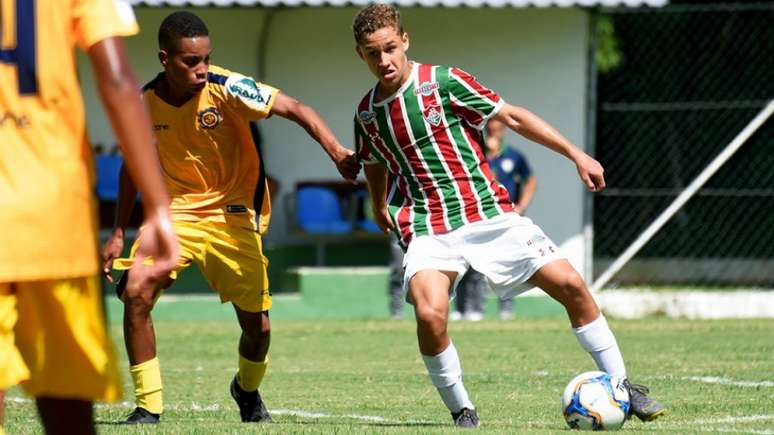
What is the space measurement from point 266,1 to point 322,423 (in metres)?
8.45

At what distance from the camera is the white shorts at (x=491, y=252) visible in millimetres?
6590

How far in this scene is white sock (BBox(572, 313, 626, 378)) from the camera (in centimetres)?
661

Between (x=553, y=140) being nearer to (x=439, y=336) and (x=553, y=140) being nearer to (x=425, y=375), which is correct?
(x=439, y=336)

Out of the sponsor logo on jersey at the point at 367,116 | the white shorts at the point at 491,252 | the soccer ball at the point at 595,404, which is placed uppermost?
the sponsor logo on jersey at the point at 367,116

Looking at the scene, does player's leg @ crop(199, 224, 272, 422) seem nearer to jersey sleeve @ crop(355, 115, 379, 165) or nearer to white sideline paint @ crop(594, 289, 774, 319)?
jersey sleeve @ crop(355, 115, 379, 165)

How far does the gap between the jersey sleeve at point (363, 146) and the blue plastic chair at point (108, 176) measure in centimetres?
843

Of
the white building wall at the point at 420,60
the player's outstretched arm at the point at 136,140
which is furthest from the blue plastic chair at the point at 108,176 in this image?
the player's outstretched arm at the point at 136,140

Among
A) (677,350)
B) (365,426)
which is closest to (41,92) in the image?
(365,426)

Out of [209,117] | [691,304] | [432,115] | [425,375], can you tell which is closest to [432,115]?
[432,115]

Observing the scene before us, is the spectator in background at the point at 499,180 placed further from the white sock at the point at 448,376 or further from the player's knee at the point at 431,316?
the player's knee at the point at 431,316

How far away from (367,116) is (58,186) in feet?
11.3

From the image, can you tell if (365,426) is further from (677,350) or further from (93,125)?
(93,125)

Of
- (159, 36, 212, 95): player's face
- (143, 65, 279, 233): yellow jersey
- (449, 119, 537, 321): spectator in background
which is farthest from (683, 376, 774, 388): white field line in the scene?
(449, 119, 537, 321): spectator in background

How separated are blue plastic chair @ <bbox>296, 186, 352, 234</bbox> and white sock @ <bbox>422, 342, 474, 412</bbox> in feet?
28.3
